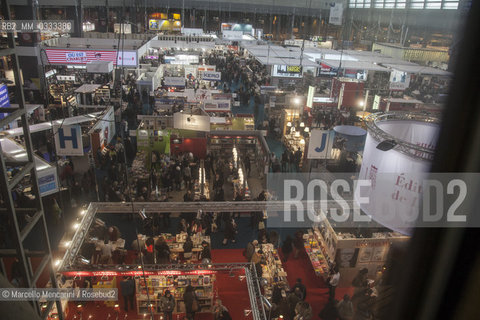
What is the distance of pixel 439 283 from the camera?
37.1 inches

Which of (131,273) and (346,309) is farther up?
(131,273)

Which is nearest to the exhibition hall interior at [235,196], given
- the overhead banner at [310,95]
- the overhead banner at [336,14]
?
the overhead banner at [310,95]

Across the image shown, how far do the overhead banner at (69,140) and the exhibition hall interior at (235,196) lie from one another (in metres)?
0.04

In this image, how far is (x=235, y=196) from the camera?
430 inches

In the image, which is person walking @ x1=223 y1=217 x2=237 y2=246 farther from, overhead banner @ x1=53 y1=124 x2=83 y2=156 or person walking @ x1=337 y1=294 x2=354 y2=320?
overhead banner @ x1=53 y1=124 x2=83 y2=156

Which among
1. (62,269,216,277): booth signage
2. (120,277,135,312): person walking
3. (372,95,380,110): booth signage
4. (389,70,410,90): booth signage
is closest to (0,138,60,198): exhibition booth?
(62,269,216,277): booth signage

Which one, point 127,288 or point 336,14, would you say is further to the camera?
point 336,14

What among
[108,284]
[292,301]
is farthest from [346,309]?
[108,284]

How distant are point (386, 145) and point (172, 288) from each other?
548cm

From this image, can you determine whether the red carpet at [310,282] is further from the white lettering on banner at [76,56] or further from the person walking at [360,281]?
the white lettering on banner at [76,56]

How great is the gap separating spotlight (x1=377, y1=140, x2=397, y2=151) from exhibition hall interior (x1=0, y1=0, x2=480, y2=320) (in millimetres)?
27

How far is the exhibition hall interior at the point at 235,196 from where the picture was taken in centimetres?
101

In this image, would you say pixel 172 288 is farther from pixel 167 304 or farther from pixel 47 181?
pixel 47 181

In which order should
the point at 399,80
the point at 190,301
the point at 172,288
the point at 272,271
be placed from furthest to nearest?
1. the point at 399,80
2. the point at 272,271
3. the point at 172,288
4. the point at 190,301
